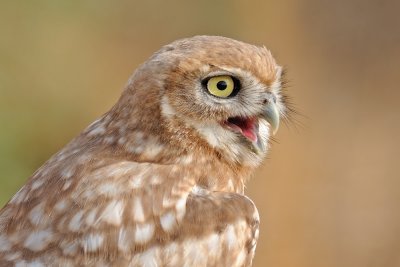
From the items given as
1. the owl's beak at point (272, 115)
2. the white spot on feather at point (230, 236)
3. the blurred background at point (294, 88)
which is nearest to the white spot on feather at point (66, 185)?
the white spot on feather at point (230, 236)

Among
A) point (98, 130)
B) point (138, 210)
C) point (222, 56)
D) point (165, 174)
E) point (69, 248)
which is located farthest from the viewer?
point (98, 130)

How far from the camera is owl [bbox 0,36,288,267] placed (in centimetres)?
357

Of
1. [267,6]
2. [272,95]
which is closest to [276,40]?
[267,6]

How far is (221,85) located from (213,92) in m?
0.04

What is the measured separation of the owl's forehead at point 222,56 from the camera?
3943 millimetres

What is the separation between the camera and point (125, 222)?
142 inches

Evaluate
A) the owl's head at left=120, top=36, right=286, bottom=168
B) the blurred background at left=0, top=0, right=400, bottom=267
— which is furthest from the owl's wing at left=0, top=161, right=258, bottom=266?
the blurred background at left=0, top=0, right=400, bottom=267

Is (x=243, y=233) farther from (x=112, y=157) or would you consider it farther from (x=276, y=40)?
(x=276, y=40)

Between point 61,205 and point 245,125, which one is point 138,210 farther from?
point 245,125

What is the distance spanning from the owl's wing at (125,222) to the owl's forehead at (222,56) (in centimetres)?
42

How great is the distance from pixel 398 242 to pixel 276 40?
200cm

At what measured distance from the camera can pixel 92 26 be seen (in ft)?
30.1

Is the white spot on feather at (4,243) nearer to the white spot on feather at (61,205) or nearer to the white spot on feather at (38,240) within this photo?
the white spot on feather at (38,240)

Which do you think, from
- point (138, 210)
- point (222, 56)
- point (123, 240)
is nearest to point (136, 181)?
point (138, 210)
